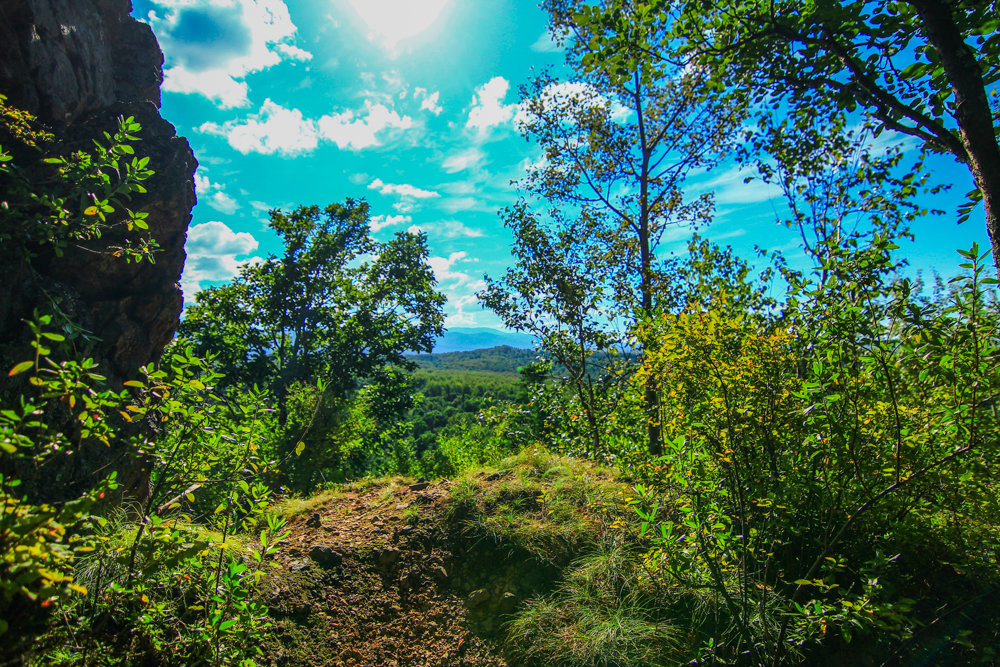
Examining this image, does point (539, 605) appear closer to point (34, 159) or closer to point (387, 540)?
point (387, 540)

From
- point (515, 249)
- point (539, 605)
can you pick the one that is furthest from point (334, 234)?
point (539, 605)

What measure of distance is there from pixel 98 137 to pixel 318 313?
37.2ft

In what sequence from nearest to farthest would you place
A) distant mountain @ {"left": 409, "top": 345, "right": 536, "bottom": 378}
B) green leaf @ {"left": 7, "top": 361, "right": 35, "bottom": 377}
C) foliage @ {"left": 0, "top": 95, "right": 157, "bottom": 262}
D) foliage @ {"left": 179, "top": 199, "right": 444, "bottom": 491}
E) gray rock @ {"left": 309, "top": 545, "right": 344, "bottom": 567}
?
green leaf @ {"left": 7, "top": 361, "right": 35, "bottom": 377} < foliage @ {"left": 0, "top": 95, "right": 157, "bottom": 262} < gray rock @ {"left": 309, "top": 545, "right": 344, "bottom": 567} < foliage @ {"left": 179, "top": 199, "right": 444, "bottom": 491} < distant mountain @ {"left": 409, "top": 345, "right": 536, "bottom": 378}

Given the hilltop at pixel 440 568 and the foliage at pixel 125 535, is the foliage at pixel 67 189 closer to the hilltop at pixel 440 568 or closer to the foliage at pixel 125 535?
the foliage at pixel 125 535

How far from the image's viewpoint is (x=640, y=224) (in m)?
7.52

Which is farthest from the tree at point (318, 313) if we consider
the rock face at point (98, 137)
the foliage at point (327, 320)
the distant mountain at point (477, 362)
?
the distant mountain at point (477, 362)

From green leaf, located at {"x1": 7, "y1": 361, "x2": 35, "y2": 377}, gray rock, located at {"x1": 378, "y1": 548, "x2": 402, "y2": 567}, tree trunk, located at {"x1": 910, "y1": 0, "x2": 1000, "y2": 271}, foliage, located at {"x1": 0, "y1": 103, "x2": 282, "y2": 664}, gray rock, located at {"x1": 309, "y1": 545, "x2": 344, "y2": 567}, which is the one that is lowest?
gray rock, located at {"x1": 378, "y1": 548, "x2": 402, "y2": 567}

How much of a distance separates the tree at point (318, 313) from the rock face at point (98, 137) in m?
8.03

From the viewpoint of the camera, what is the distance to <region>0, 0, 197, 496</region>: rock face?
257 inches

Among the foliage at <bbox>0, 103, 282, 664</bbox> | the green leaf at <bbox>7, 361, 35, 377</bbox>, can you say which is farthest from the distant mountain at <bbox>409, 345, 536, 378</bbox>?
the green leaf at <bbox>7, 361, 35, 377</bbox>

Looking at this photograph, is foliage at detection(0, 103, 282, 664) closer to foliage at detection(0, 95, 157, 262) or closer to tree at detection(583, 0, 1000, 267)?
foliage at detection(0, 95, 157, 262)

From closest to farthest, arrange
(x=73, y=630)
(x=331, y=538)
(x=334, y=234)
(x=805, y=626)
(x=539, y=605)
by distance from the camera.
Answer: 1. (x=73, y=630)
2. (x=805, y=626)
3. (x=539, y=605)
4. (x=331, y=538)
5. (x=334, y=234)

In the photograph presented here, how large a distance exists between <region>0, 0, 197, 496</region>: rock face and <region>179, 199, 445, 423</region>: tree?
803cm

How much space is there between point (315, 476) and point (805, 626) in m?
9.97
